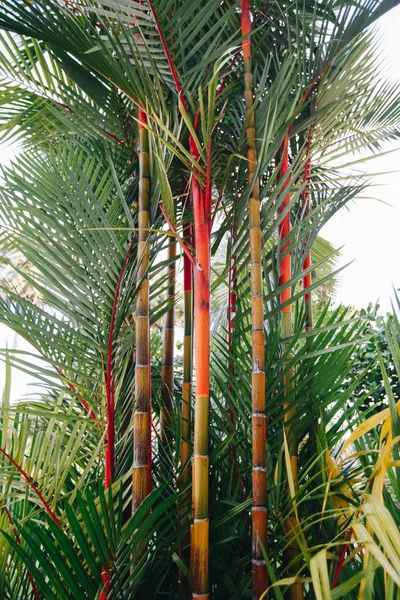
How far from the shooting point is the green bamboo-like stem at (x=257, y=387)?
2.07 feet

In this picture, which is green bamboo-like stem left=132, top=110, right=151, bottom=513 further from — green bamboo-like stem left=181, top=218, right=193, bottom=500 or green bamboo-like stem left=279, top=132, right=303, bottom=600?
green bamboo-like stem left=279, top=132, right=303, bottom=600

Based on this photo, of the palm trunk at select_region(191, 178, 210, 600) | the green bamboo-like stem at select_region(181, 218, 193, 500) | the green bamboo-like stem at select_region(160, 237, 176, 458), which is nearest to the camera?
the palm trunk at select_region(191, 178, 210, 600)

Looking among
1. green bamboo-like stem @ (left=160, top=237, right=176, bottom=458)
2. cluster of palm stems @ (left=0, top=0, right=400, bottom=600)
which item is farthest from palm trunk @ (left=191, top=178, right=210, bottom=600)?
green bamboo-like stem @ (left=160, top=237, right=176, bottom=458)

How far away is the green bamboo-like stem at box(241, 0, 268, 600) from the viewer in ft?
2.07

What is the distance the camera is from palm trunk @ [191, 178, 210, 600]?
63 cm

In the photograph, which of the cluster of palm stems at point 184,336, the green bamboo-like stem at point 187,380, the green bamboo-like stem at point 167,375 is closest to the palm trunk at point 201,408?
the cluster of palm stems at point 184,336

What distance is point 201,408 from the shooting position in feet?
2.19

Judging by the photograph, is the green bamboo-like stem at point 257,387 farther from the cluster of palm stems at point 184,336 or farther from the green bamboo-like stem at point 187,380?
the green bamboo-like stem at point 187,380

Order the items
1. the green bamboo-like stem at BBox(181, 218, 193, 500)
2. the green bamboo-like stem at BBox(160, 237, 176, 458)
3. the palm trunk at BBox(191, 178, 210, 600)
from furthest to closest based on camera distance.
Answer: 1. the green bamboo-like stem at BBox(160, 237, 176, 458)
2. the green bamboo-like stem at BBox(181, 218, 193, 500)
3. the palm trunk at BBox(191, 178, 210, 600)

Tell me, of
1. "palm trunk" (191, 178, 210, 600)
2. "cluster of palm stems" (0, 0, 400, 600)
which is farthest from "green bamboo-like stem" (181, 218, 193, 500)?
"palm trunk" (191, 178, 210, 600)

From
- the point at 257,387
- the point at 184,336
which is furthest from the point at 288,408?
the point at 184,336

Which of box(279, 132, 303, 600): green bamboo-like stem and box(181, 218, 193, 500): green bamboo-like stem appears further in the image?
box(181, 218, 193, 500): green bamboo-like stem

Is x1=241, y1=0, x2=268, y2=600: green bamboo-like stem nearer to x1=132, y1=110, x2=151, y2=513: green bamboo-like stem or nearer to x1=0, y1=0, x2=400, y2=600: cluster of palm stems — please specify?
x1=0, y1=0, x2=400, y2=600: cluster of palm stems

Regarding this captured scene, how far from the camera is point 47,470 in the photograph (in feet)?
2.40
